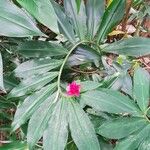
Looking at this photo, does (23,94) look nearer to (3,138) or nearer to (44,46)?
(44,46)

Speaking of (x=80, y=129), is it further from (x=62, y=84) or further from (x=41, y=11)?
(x=41, y=11)

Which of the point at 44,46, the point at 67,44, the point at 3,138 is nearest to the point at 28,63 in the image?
the point at 44,46

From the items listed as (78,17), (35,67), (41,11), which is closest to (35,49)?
(35,67)

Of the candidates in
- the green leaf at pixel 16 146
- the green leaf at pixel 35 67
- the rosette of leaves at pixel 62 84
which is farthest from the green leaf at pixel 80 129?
the green leaf at pixel 16 146

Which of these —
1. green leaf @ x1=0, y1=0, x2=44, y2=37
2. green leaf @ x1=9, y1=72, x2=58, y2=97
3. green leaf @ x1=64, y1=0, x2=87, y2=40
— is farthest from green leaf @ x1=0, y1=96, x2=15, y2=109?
green leaf @ x1=0, y1=0, x2=44, y2=37

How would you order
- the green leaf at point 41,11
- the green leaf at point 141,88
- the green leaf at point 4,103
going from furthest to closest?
1. the green leaf at point 4,103
2. the green leaf at point 141,88
3. the green leaf at point 41,11

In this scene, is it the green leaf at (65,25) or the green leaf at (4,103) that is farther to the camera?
the green leaf at (4,103)

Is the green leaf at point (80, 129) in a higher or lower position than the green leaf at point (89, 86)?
lower

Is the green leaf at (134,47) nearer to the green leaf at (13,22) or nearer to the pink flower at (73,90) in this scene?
the pink flower at (73,90)

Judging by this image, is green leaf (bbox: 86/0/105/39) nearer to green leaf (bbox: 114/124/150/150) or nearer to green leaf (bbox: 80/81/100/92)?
green leaf (bbox: 80/81/100/92)
